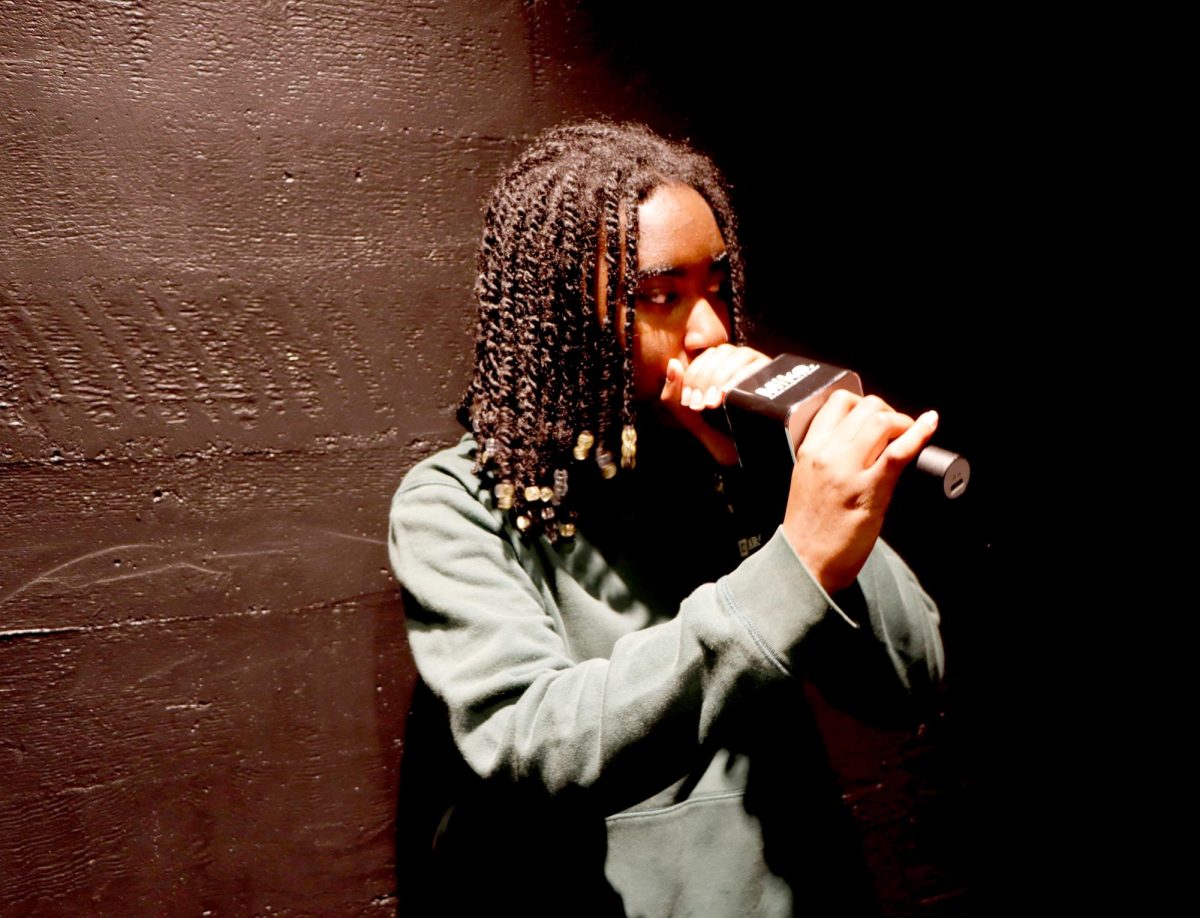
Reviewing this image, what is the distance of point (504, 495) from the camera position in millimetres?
1002

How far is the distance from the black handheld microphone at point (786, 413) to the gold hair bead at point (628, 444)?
151mm

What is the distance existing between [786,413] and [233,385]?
2.79ft

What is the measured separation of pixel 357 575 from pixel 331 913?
0.56 m

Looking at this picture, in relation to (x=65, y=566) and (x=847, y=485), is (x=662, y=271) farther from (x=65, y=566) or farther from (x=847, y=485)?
(x=65, y=566)

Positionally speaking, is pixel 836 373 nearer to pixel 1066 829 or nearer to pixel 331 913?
pixel 331 913

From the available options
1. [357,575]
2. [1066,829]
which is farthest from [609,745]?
[1066,829]

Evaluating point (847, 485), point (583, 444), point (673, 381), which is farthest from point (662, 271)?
point (847, 485)

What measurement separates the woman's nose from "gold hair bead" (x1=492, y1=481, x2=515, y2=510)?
0.27 meters

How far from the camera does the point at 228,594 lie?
128 centimetres

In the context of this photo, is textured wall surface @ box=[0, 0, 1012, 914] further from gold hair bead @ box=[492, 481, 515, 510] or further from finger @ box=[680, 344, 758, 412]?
finger @ box=[680, 344, 758, 412]

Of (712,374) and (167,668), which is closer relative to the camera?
(712,374)

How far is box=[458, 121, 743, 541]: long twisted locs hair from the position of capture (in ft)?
3.23

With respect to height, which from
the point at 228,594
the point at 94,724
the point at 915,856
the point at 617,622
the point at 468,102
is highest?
the point at 468,102

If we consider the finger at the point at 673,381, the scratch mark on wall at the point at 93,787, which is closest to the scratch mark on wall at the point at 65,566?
the scratch mark on wall at the point at 93,787
